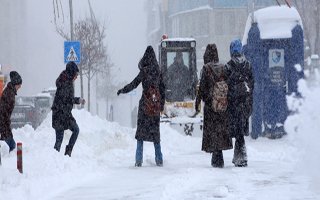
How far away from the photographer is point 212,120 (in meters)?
10.3

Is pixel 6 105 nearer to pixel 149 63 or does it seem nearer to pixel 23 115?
pixel 149 63

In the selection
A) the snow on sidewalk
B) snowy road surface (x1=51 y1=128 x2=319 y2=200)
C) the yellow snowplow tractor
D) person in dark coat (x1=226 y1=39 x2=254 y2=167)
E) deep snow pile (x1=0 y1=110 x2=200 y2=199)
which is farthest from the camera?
the yellow snowplow tractor

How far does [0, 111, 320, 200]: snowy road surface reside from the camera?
745 centimetres

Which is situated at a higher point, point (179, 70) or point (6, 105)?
point (179, 70)

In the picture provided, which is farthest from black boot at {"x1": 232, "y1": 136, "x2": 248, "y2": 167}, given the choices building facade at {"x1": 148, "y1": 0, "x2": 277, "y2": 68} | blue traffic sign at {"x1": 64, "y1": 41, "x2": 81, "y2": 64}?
building facade at {"x1": 148, "y1": 0, "x2": 277, "y2": 68}

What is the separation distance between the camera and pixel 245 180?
8.61 metres

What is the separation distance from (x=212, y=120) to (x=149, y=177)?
1581 millimetres

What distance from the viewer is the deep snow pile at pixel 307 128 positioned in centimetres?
659

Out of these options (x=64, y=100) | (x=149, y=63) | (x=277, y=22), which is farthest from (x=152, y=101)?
(x=277, y=22)

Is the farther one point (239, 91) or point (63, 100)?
point (63, 100)

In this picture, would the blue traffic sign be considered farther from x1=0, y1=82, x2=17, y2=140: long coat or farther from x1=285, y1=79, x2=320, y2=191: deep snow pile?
x1=285, y1=79, x2=320, y2=191: deep snow pile

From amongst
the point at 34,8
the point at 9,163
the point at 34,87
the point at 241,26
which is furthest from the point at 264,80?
the point at 34,8

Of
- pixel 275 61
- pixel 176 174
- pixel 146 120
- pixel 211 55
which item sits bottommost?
pixel 176 174

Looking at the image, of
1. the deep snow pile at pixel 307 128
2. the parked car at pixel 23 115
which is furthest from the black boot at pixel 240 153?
the parked car at pixel 23 115
